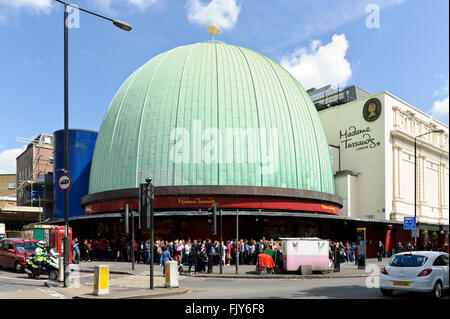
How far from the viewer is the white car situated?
1483 cm

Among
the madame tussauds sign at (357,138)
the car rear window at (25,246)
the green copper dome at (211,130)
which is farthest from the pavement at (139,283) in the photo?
the madame tussauds sign at (357,138)

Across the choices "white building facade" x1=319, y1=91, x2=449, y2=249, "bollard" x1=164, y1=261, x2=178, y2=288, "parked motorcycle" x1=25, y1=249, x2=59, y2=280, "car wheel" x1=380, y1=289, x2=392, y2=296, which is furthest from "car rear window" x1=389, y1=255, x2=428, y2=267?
"white building facade" x1=319, y1=91, x2=449, y2=249

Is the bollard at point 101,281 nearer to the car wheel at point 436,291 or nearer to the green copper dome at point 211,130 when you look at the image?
the car wheel at point 436,291

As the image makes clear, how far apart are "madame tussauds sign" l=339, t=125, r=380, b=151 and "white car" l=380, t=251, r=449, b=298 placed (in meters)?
38.6

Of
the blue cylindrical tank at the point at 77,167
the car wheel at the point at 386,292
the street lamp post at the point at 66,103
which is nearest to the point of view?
the car wheel at the point at 386,292

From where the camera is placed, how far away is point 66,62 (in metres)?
18.9

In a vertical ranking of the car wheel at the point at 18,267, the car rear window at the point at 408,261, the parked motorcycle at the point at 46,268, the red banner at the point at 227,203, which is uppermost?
the red banner at the point at 227,203

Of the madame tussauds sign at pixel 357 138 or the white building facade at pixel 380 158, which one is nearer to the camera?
the white building facade at pixel 380 158

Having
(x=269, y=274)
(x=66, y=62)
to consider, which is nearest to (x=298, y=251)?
(x=269, y=274)

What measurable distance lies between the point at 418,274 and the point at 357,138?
137 feet

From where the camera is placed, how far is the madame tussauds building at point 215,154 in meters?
37.0

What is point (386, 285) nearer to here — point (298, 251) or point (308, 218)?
point (298, 251)

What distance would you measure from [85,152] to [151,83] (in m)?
23.2

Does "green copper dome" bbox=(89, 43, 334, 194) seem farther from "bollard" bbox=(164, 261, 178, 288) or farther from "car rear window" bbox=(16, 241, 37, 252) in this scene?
"bollard" bbox=(164, 261, 178, 288)
